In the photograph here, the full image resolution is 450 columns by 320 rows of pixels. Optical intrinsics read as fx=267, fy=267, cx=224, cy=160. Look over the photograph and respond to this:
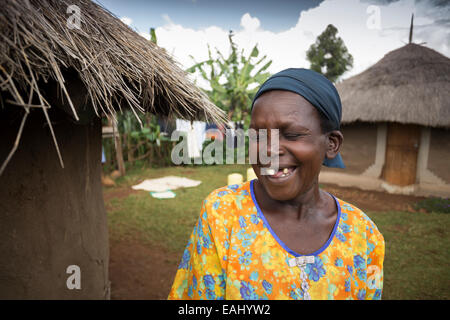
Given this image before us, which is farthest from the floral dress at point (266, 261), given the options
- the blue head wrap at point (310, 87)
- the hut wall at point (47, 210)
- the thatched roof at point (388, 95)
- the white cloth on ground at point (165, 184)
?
the white cloth on ground at point (165, 184)

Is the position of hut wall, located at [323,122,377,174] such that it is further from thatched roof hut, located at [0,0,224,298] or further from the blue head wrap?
the blue head wrap

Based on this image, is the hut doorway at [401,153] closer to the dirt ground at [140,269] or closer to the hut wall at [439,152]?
the hut wall at [439,152]

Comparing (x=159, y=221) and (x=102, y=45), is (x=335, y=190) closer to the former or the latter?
(x=159, y=221)

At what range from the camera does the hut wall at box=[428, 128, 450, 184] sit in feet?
11.5

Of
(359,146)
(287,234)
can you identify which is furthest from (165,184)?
(287,234)

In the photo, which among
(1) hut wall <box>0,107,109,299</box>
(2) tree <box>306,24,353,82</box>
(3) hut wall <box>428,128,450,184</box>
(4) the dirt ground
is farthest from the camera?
(2) tree <box>306,24,353,82</box>

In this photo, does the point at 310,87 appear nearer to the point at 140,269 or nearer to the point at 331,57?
the point at 140,269

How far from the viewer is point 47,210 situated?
6.97 ft

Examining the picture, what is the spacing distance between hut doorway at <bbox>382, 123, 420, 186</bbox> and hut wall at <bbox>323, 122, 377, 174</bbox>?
0.36m

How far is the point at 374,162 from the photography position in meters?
7.00

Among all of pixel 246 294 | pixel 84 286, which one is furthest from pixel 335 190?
pixel 246 294

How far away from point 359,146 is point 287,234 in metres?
6.93

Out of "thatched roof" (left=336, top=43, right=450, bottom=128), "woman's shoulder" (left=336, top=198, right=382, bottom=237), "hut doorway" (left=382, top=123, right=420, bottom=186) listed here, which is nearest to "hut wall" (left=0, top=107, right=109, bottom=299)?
"woman's shoulder" (left=336, top=198, right=382, bottom=237)

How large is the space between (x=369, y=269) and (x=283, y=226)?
0.41 meters
